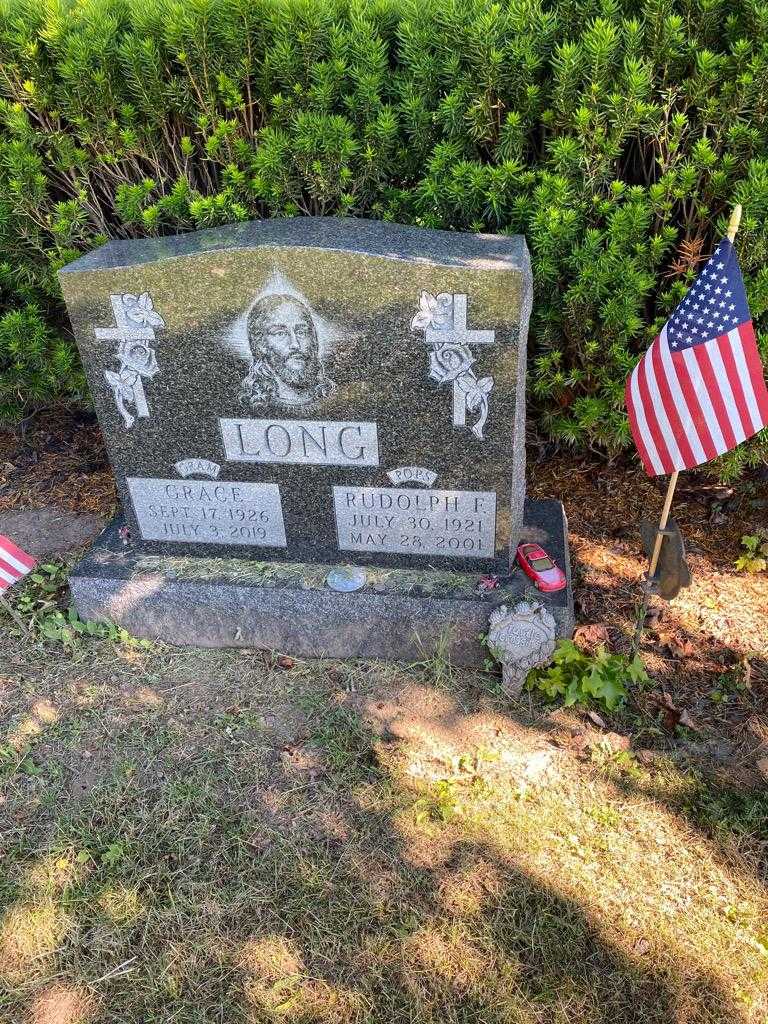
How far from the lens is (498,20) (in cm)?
364

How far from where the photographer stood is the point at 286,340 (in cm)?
343

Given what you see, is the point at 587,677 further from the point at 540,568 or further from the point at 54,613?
the point at 54,613

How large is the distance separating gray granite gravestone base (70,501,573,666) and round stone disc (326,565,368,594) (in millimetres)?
32

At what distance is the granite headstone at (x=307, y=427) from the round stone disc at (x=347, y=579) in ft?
0.12

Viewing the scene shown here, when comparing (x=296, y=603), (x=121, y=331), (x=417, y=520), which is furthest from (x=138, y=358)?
(x=417, y=520)

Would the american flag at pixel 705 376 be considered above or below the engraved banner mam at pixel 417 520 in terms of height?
above

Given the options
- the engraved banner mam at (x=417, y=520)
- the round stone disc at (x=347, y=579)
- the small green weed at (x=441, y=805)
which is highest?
the engraved banner mam at (x=417, y=520)

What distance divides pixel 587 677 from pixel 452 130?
2583mm

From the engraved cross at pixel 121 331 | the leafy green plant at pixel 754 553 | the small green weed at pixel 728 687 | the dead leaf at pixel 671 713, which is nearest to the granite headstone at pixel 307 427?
the engraved cross at pixel 121 331

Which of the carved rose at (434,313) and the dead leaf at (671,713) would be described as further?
the dead leaf at (671,713)

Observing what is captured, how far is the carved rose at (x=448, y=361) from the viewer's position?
3338 millimetres

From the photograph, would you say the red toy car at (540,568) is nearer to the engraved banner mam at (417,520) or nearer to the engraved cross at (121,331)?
the engraved banner mam at (417,520)

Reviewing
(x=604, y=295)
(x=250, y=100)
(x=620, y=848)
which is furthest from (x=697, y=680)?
(x=250, y=100)

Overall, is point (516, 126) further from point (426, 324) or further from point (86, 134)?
point (86, 134)
